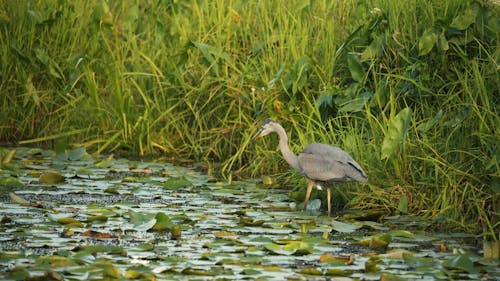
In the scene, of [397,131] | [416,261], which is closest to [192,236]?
[416,261]

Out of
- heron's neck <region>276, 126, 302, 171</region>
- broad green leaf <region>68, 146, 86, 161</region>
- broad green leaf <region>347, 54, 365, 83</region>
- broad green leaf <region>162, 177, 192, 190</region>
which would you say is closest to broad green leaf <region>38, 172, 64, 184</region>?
broad green leaf <region>162, 177, 192, 190</region>

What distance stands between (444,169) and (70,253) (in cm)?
256

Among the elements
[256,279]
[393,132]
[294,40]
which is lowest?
[256,279]

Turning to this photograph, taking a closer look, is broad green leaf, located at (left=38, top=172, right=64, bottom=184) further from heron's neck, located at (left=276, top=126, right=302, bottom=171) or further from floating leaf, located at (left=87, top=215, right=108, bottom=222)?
heron's neck, located at (left=276, top=126, right=302, bottom=171)

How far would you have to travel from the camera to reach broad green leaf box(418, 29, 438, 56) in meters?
8.04

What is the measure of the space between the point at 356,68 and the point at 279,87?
920 millimetres

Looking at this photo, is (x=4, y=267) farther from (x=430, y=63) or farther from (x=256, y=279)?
(x=430, y=63)

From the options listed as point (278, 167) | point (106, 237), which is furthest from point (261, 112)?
point (106, 237)

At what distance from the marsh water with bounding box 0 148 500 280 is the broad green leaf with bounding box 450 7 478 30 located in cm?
144

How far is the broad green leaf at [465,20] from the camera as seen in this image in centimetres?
794

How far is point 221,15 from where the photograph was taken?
403 inches

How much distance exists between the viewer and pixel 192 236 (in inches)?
270

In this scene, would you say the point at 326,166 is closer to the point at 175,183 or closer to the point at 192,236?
the point at 192,236

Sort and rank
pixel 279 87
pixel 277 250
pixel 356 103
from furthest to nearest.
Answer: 1. pixel 279 87
2. pixel 356 103
3. pixel 277 250
